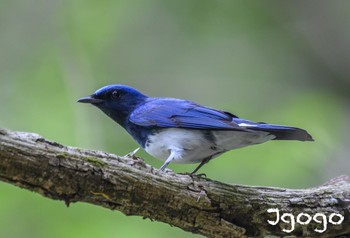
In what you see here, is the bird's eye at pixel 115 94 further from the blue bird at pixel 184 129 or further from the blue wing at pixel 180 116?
the blue wing at pixel 180 116

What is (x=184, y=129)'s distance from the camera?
512cm

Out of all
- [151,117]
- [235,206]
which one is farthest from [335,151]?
[235,206]

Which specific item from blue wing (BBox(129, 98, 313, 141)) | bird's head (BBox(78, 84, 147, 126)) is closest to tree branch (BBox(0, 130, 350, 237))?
blue wing (BBox(129, 98, 313, 141))

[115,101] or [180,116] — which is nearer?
[180,116]

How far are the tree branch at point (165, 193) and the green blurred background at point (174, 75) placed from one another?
6.53 ft

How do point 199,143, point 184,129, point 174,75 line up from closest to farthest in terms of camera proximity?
point 199,143 < point 184,129 < point 174,75

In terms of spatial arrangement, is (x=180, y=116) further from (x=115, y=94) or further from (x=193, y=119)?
(x=115, y=94)

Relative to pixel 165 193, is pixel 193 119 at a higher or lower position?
higher

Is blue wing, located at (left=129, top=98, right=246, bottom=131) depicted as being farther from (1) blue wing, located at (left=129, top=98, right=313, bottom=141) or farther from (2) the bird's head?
(2) the bird's head

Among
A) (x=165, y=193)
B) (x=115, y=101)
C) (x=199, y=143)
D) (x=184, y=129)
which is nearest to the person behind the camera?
(x=165, y=193)

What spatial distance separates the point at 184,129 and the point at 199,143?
0.23 meters

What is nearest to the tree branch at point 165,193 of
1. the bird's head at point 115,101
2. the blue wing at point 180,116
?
the blue wing at point 180,116

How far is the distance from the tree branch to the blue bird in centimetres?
60

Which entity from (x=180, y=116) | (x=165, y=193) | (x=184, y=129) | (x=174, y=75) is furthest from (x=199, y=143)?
(x=174, y=75)
